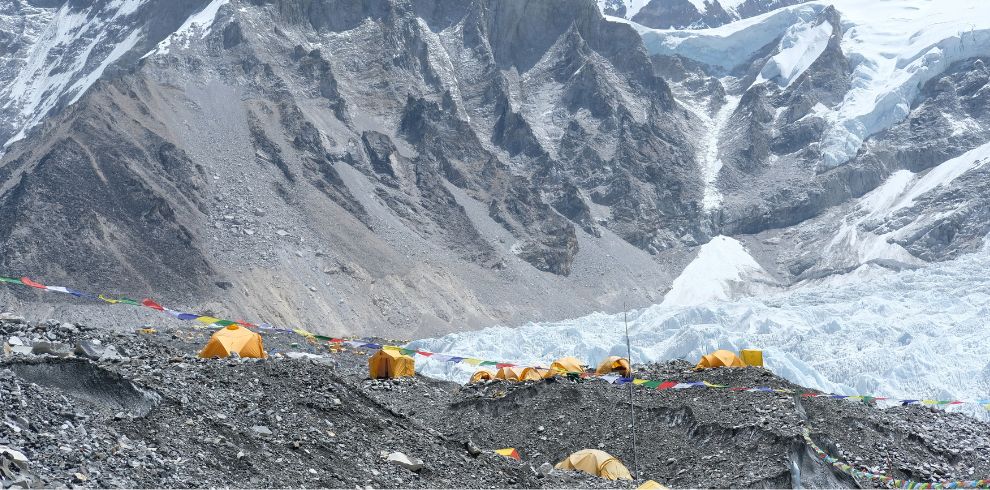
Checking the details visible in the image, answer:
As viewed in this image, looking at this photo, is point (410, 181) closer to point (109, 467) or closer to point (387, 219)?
point (387, 219)

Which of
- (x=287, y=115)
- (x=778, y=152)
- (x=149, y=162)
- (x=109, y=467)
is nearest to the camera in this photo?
(x=109, y=467)

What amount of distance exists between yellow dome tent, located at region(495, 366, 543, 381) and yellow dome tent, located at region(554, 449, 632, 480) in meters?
11.7

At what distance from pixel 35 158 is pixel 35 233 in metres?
20.9

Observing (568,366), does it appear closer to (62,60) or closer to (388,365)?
(388,365)

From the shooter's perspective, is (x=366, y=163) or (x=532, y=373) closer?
(x=532, y=373)

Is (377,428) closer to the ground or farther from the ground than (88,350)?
closer to the ground

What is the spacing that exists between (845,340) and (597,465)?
120ft

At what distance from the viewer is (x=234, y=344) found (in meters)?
34.4

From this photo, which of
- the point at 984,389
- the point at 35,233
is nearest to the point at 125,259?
the point at 35,233

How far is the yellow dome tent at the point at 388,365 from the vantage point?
4062cm

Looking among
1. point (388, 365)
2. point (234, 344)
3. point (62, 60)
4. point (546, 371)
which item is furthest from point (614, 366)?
point (62, 60)

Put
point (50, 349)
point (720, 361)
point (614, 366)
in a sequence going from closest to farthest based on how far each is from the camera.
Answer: point (50, 349) → point (720, 361) → point (614, 366)

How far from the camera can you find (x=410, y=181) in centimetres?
14700

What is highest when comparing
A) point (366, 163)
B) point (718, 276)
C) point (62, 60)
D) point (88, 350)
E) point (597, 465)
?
point (88, 350)
